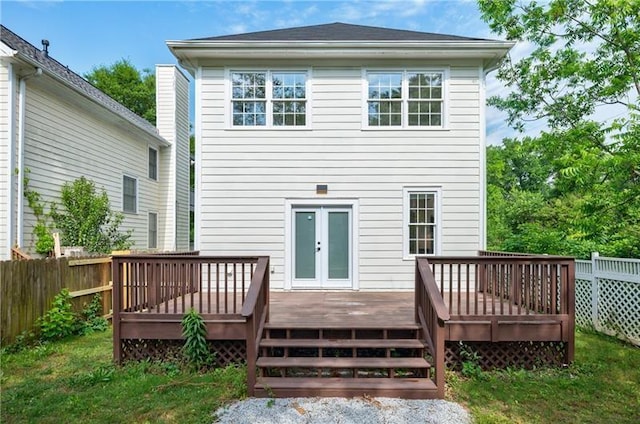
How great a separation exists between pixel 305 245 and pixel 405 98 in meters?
3.64

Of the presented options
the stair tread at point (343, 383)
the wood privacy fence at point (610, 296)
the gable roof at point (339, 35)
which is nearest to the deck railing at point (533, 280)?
the stair tread at point (343, 383)

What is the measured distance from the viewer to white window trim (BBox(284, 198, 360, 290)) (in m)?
7.42

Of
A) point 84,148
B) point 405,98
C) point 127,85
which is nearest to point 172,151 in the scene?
point 84,148

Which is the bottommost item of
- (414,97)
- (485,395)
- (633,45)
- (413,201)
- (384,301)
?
(485,395)

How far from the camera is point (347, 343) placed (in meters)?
4.36

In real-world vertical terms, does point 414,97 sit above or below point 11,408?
above

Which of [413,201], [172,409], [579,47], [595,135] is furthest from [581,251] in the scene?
[172,409]

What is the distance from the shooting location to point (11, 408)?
3555mm

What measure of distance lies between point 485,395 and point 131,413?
11.7ft

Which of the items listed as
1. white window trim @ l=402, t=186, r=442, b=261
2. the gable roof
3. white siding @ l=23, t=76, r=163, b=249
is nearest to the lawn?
white window trim @ l=402, t=186, r=442, b=261

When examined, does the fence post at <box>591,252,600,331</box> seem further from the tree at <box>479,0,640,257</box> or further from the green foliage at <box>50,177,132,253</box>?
the green foliage at <box>50,177,132,253</box>

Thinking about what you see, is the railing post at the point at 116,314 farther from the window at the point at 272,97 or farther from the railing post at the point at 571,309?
the railing post at the point at 571,309

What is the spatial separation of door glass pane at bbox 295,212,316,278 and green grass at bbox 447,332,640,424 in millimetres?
3667

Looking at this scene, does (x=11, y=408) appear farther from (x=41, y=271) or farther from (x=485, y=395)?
(x=485, y=395)
